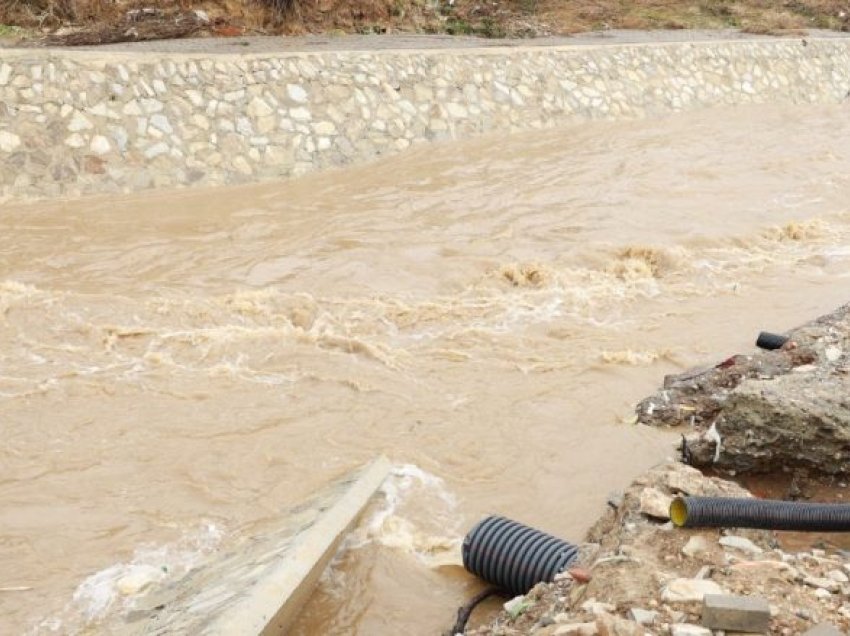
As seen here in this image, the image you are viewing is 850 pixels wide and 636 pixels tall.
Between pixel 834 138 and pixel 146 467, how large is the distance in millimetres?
15250

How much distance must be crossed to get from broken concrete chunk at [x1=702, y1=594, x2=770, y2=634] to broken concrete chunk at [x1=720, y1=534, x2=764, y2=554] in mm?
784

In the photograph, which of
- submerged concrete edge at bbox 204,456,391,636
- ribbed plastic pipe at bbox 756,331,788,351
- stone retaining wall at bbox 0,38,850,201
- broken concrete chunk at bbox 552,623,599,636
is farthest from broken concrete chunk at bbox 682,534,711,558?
stone retaining wall at bbox 0,38,850,201

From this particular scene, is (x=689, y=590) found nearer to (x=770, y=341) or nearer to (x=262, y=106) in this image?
(x=770, y=341)

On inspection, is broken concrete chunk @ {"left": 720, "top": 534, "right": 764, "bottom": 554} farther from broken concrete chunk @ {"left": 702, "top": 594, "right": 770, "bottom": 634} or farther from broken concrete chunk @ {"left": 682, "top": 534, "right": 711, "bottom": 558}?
broken concrete chunk @ {"left": 702, "top": 594, "right": 770, "bottom": 634}

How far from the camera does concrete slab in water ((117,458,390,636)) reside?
379cm

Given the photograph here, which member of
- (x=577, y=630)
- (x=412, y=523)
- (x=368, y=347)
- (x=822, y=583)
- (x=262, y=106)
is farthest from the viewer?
(x=262, y=106)

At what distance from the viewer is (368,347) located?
753 cm

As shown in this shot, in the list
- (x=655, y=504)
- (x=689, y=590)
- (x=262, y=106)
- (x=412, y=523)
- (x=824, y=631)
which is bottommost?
(x=412, y=523)

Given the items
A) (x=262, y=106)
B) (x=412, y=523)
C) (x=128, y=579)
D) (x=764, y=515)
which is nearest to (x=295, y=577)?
(x=128, y=579)

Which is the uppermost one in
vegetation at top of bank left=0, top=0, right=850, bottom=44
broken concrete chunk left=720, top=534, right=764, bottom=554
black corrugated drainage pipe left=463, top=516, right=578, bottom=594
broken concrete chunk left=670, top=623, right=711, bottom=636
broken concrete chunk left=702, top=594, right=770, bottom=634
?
vegetation at top of bank left=0, top=0, right=850, bottom=44

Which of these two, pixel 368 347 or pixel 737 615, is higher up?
pixel 737 615

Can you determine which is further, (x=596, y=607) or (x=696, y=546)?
(x=696, y=546)

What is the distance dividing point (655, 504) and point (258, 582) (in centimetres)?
183

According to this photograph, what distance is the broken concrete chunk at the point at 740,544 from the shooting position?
3955 mm
